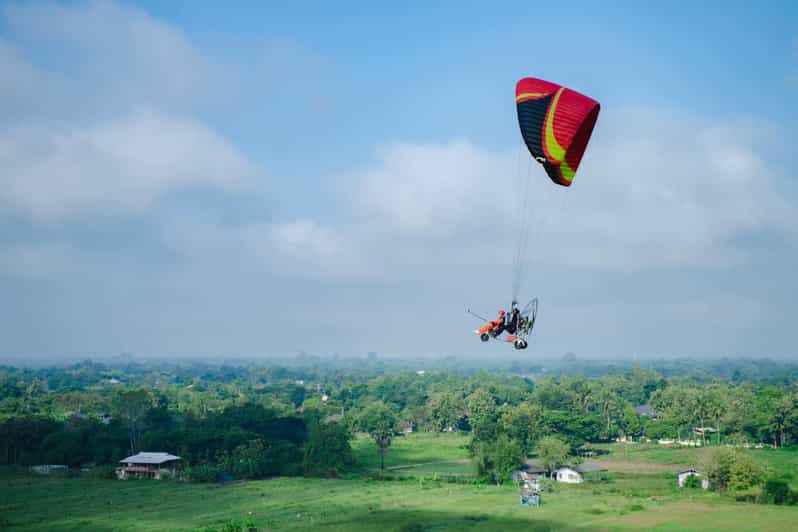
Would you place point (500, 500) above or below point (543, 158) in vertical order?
below

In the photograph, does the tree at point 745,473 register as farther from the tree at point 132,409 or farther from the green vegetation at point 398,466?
the tree at point 132,409

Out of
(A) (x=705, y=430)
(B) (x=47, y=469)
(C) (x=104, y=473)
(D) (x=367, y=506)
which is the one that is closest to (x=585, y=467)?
(D) (x=367, y=506)

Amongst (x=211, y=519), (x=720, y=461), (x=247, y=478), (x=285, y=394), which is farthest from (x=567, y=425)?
(x=285, y=394)

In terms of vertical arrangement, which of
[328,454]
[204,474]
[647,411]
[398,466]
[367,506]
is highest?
[647,411]

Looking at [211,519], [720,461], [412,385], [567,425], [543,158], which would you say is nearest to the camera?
[543,158]

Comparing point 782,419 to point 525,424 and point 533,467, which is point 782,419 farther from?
point 533,467

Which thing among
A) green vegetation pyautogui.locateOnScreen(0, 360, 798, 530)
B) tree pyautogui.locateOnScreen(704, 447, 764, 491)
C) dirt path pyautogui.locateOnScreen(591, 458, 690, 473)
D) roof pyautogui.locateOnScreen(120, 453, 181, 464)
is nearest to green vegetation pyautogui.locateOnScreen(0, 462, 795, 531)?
green vegetation pyautogui.locateOnScreen(0, 360, 798, 530)

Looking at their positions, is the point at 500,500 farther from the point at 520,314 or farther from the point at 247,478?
the point at 520,314

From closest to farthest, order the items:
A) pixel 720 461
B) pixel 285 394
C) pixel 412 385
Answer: pixel 720 461
pixel 285 394
pixel 412 385
